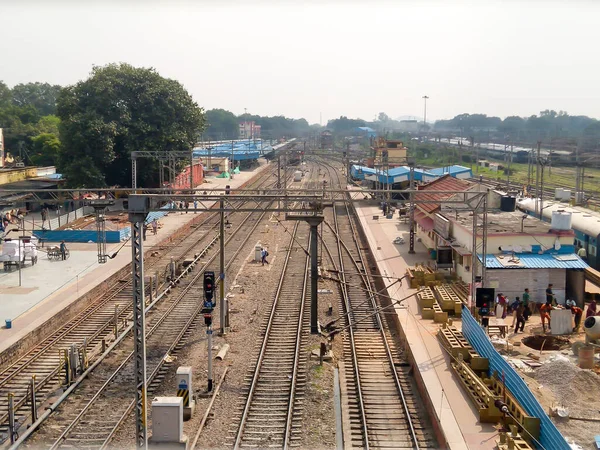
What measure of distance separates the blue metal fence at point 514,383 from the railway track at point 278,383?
3678mm

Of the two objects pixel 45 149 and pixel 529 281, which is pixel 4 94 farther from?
pixel 529 281

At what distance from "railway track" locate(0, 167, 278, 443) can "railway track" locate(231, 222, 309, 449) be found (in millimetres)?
3775

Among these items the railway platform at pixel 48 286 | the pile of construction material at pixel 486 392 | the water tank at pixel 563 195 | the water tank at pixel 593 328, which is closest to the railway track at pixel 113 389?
the railway platform at pixel 48 286

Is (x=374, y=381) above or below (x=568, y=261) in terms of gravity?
below

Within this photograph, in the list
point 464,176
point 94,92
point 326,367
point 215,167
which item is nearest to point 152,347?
point 326,367

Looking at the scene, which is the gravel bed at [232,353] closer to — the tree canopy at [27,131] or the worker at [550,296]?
the worker at [550,296]

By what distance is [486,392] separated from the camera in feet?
38.8

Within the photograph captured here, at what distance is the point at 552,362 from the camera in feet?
42.4

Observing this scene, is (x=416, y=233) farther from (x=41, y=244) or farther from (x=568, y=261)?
(x=41, y=244)

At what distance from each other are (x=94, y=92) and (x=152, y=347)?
27.4 metres

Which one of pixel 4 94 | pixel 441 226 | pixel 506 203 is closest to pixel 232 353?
pixel 441 226

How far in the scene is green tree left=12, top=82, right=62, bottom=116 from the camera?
108 m

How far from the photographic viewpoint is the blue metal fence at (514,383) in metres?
9.59

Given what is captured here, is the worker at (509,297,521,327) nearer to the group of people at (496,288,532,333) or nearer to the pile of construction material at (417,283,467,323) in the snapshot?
the group of people at (496,288,532,333)
